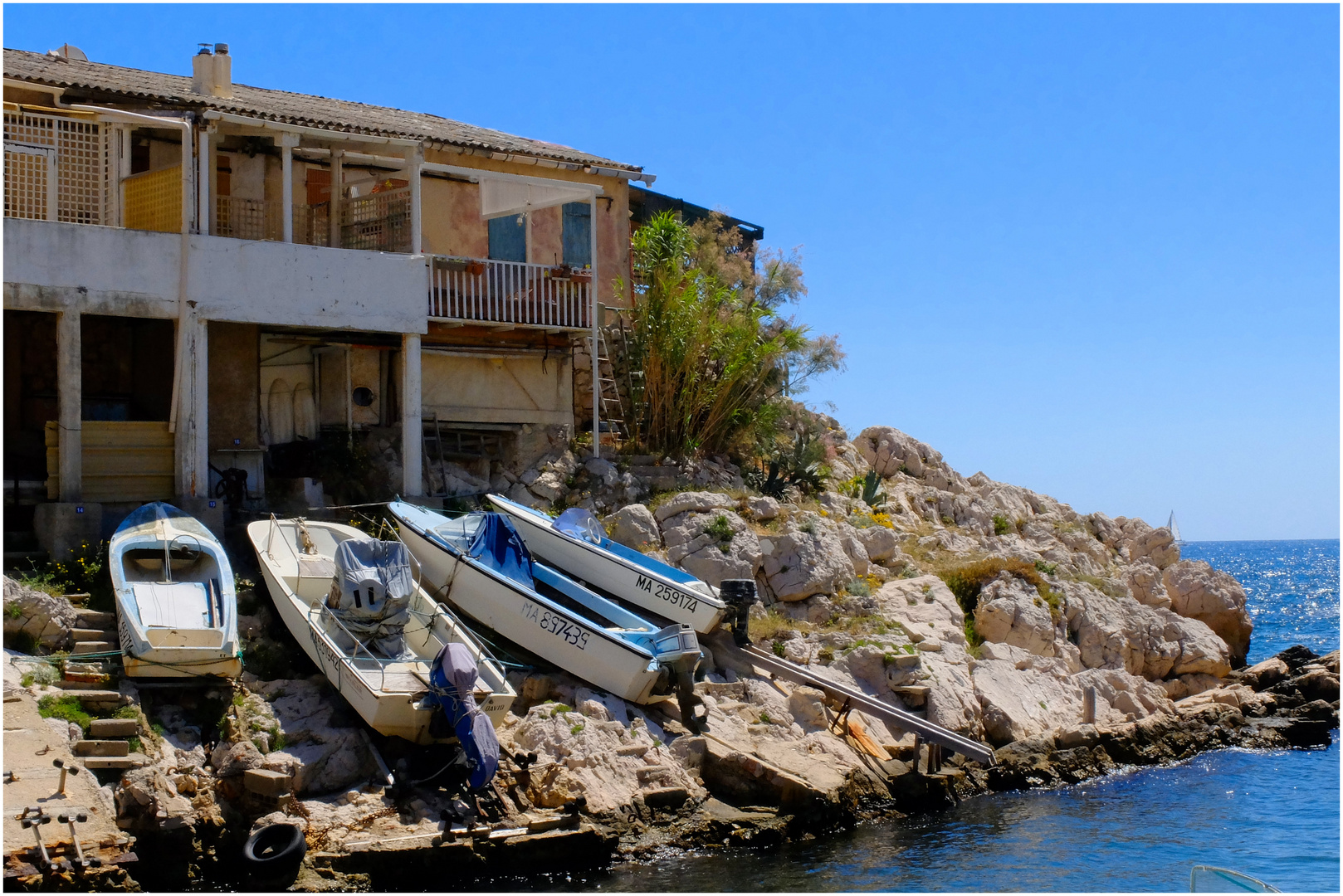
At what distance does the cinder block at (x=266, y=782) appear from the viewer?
14.2 meters

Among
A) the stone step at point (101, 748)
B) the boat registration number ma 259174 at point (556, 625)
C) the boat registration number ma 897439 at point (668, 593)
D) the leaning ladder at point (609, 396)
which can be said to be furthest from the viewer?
the leaning ladder at point (609, 396)

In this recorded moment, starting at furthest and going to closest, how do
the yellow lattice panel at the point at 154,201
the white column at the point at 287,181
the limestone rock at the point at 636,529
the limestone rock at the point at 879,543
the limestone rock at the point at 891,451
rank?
the limestone rock at the point at 891,451, the limestone rock at the point at 879,543, the limestone rock at the point at 636,529, the white column at the point at 287,181, the yellow lattice panel at the point at 154,201

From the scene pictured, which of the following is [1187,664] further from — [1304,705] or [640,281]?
[640,281]

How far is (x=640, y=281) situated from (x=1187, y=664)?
12891 mm

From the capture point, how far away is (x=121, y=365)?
73.4ft

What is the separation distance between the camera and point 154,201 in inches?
792

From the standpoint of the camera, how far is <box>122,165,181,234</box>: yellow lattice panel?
19812 mm

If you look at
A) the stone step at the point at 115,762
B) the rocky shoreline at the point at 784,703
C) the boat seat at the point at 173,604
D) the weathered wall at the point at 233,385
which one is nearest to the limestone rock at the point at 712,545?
the rocky shoreline at the point at 784,703

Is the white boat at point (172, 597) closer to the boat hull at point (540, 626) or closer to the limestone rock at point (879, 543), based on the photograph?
the boat hull at point (540, 626)

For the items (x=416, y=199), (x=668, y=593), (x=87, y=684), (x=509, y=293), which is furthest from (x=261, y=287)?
(x=668, y=593)

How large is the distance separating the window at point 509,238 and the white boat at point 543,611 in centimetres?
686

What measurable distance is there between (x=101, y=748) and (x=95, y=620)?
2.66m

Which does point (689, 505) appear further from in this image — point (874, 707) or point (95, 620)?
point (95, 620)

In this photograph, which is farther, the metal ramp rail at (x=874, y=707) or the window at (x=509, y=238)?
the window at (x=509, y=238)
